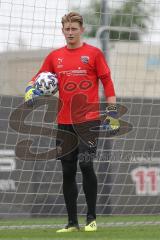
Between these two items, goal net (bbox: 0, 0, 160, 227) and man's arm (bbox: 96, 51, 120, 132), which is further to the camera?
goal net (bbox: 0, 0, 160, 227)

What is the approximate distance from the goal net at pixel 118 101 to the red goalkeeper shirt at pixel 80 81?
4.86 ft

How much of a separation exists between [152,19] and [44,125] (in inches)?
68.5

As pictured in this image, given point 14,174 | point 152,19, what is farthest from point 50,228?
point 152,19

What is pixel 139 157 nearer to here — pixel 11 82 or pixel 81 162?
pixel 11 82

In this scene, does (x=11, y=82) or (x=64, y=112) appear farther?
(x=11, y=82)

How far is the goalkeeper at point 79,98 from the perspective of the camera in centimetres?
793

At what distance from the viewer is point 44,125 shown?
388 inches

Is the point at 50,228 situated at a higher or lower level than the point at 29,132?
lower

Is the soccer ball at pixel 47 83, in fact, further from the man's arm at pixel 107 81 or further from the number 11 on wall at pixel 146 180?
the number 11 on wall at pixel 146 180

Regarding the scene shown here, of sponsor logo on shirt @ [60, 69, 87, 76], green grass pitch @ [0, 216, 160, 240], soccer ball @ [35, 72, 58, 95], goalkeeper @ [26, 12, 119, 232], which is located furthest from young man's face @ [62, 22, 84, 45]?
green grass pitch @ [0, 216, 160, 240]

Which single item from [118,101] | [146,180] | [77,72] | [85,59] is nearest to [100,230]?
[77,72]

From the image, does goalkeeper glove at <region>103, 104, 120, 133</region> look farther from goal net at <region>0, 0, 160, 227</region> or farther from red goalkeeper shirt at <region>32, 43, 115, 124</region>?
goal net at <region>0, 0, 160, 227</region>

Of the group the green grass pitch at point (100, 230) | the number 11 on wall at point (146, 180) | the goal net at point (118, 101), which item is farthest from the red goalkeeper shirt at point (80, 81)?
the number 11 on wall at point (146, 180)

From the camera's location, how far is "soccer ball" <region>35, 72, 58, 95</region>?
794cm
